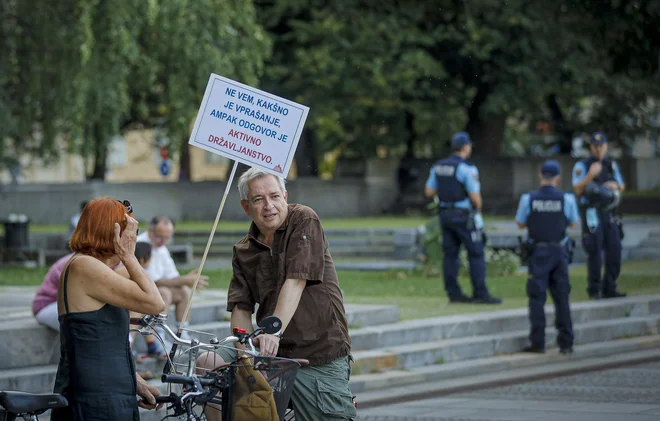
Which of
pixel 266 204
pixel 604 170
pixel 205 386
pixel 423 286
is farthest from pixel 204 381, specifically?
pixel 423 286

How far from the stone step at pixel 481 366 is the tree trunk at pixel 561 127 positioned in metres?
24.6

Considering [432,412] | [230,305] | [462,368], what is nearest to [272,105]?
[230,305]

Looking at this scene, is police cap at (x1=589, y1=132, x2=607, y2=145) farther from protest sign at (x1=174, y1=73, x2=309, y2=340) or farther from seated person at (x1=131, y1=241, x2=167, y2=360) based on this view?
protest sign at (x1=174, y1=73, x2=309, y2=340)

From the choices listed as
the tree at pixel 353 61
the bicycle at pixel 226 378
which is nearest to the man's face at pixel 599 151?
the bicycle at pixel 226 378

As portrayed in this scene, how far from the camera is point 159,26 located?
20.2 meters

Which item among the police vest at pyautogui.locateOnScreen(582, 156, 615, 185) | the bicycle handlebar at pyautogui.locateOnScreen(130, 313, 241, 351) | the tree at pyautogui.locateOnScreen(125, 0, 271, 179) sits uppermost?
the tree at pyautogui.locateOnScreen(125, 0, 271, 179)

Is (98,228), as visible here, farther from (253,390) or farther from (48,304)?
(48,304)

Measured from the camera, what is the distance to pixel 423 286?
1748cm

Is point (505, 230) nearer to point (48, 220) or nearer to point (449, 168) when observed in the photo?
point (449, 168)

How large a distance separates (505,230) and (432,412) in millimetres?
13321

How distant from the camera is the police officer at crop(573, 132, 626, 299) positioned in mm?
15328

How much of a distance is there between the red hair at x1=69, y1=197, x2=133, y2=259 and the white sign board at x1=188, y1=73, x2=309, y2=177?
0.95m

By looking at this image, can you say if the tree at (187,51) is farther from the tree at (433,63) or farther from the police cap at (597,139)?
the tree at (433,63)

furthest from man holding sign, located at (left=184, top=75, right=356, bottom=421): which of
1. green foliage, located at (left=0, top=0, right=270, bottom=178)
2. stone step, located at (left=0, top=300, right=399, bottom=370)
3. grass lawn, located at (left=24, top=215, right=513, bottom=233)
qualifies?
grass lawn, located at (left=24, top=215, right=513, bottom=233)
